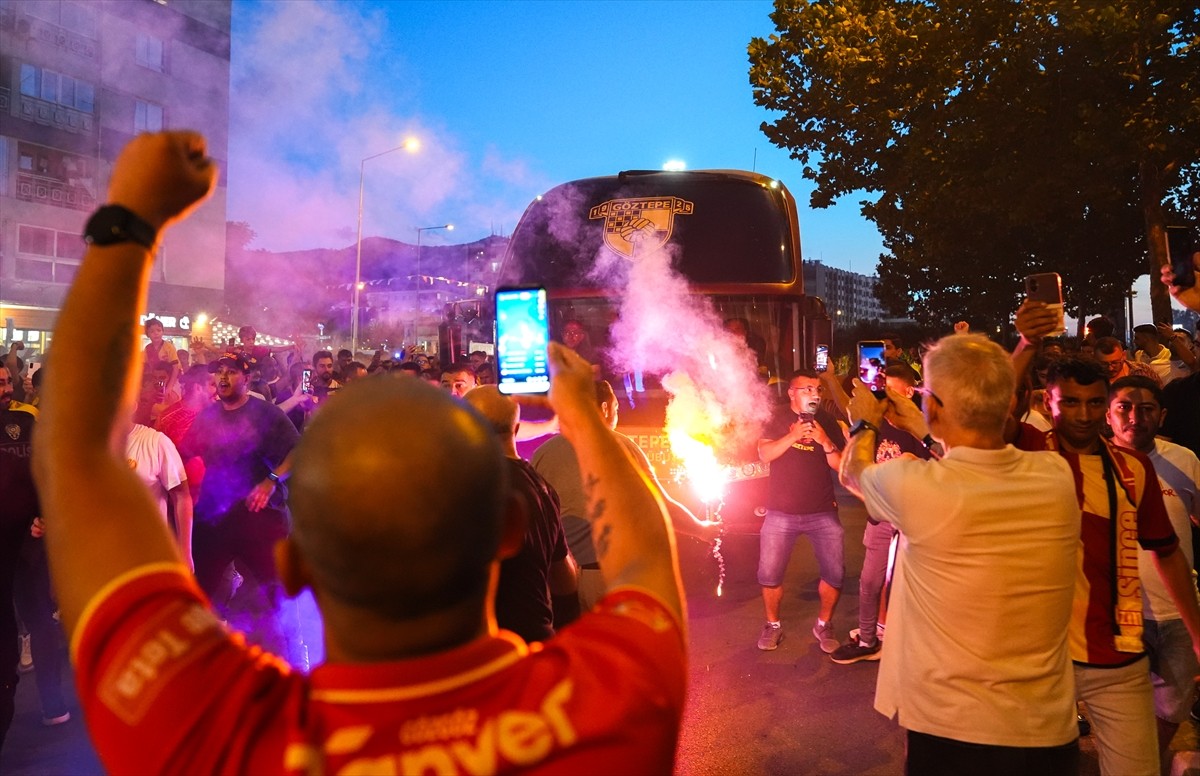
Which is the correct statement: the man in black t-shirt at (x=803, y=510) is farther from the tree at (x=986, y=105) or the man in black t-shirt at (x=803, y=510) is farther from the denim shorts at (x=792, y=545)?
the tree at (x=986, y=105)

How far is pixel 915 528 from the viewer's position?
2.47 meters

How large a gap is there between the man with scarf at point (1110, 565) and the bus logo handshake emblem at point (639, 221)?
475 cm

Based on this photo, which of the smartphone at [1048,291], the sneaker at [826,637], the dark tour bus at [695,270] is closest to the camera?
the smartphone at [1048,291]

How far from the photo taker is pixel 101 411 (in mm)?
1009

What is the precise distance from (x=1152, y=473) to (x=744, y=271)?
15.1ft

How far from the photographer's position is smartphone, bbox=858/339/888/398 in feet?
16.6

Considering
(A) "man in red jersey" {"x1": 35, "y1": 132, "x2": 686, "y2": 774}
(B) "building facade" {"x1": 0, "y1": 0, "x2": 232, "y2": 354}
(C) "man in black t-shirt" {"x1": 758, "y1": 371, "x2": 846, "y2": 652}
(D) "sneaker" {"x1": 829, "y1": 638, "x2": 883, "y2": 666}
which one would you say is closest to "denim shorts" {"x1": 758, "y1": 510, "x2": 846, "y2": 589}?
(C) "man in black t-shirt" {"x1": 758, "y1": 371, "x2": 846, "y2": 652}

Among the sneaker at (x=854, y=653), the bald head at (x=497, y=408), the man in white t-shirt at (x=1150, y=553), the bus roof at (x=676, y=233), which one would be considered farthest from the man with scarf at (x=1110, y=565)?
the bus roof at (x=676, y=233)

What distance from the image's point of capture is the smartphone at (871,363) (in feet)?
16.6

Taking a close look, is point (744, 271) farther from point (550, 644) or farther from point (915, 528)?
point (550, 644)

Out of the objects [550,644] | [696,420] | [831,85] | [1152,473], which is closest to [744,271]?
[696,420]

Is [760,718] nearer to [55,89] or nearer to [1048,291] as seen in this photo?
[1048,291]

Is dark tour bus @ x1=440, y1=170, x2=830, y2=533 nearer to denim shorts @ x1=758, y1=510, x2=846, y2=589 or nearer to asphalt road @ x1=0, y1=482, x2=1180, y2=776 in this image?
denim shorts @ x1=758, y1=510, x2=846, y2=589

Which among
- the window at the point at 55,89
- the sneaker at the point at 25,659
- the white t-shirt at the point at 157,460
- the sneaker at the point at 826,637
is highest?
the window at the point at 55,89
